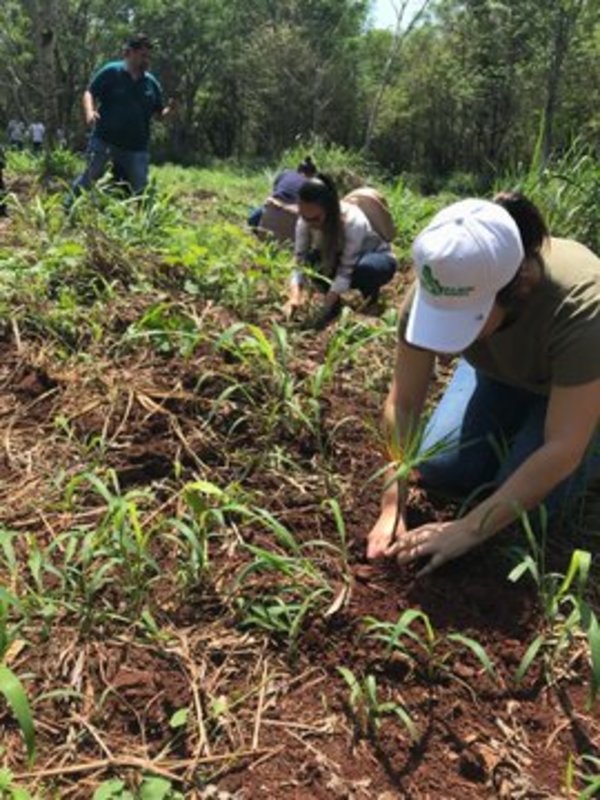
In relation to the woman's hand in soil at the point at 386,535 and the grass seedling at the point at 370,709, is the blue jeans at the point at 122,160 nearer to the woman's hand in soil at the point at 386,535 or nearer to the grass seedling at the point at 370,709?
the woman's hand in soil at the point at 386,535

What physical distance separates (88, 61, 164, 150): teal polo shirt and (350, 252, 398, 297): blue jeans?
1930 mm

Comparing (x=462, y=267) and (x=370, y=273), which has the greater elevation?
(x=462, y=267)

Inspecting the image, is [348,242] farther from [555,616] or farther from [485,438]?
[555,616]

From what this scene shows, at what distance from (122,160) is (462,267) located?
3.95 m

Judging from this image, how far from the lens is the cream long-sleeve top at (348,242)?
12.3 feet

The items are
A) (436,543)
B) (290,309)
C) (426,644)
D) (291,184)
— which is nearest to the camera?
(426,644)

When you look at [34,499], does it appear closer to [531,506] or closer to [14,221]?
[531,506]

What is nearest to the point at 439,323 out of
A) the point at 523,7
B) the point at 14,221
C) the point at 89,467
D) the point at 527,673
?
the point at 527,673

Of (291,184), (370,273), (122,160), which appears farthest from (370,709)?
(122,160)

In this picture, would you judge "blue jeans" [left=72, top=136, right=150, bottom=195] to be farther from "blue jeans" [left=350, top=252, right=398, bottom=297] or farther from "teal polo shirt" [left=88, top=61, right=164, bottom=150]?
"blue jeans" [left=350, top=252, right=398, bottom=297]

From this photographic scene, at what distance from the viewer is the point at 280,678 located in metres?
1.60

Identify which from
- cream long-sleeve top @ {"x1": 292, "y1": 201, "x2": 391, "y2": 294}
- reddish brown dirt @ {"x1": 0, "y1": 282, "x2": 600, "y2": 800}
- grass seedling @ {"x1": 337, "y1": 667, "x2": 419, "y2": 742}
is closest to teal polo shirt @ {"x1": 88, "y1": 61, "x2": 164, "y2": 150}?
cream long-sleeve top @ {"x1": 292, "y1": 201, "x2": 391, "y2": 294}

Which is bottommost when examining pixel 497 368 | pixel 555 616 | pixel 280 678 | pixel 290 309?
pixel 280 678

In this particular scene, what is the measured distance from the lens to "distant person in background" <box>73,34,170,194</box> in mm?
5020
